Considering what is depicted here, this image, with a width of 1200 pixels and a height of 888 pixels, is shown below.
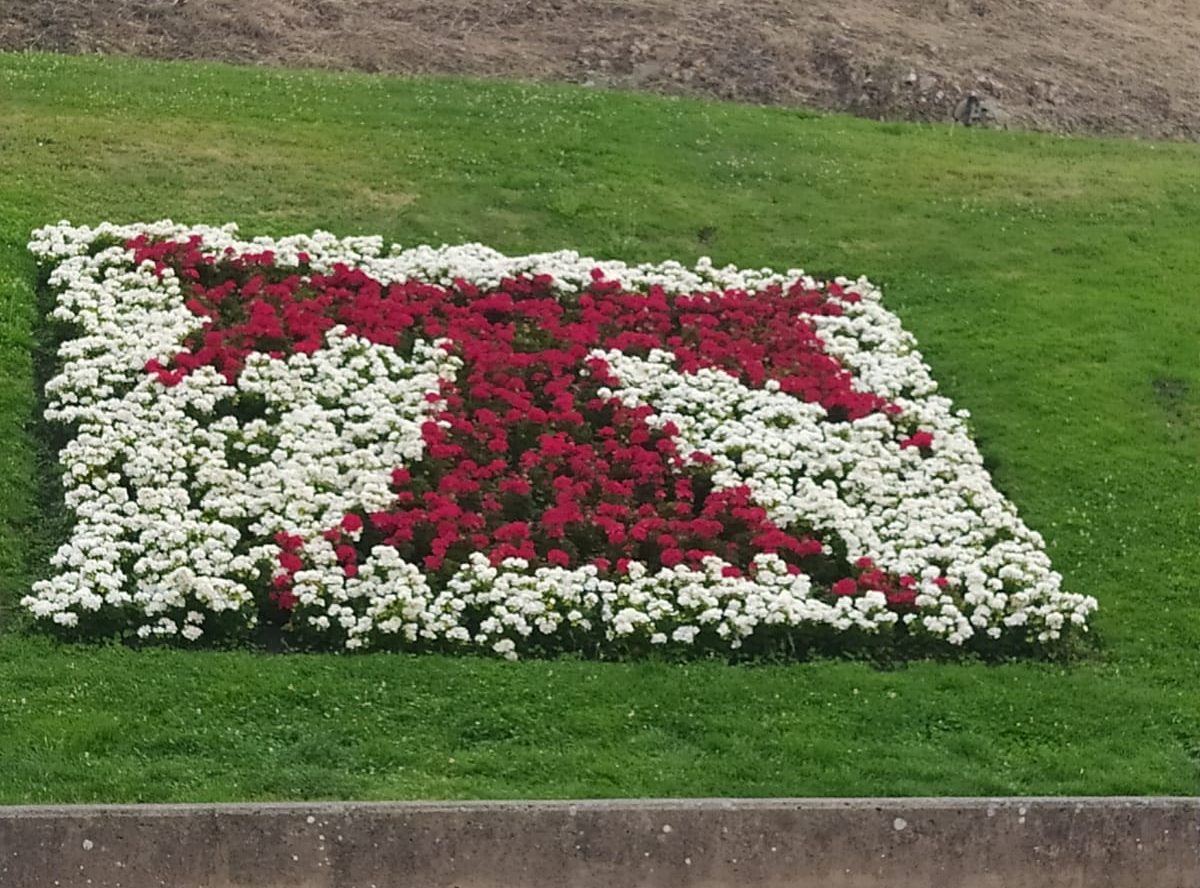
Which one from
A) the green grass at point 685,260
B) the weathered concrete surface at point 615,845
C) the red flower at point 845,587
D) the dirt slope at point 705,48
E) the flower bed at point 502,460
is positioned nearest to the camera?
the weathered concrete surface at point 615,845

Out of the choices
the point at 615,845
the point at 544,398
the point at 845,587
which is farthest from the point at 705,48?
the point at 615,845

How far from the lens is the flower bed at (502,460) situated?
26.6ft

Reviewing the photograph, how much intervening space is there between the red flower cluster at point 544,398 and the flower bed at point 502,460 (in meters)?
0.02

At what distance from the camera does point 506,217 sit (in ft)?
41.3

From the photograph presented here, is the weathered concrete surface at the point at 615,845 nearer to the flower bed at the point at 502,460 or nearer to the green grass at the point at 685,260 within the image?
A: the green grass at the point at 685,260

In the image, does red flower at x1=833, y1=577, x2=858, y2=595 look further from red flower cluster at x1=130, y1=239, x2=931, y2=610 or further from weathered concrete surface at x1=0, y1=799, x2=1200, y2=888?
weathered concrete surface at x1=0, y1=799, x2=1200, y2=888

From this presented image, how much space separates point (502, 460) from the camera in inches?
364

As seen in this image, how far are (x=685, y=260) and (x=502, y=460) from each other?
3.57 m

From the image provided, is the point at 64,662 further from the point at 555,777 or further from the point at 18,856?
the point at 555,777

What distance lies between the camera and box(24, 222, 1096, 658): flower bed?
319 inches

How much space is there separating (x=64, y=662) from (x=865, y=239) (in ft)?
25.4

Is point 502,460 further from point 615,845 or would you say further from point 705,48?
point 705,48

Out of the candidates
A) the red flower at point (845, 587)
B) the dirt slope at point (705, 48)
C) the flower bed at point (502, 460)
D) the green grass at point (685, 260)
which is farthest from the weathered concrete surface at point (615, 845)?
the dirt slope at point (705, 48)

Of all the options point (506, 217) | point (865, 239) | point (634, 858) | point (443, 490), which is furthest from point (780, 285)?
point (634, 858)
